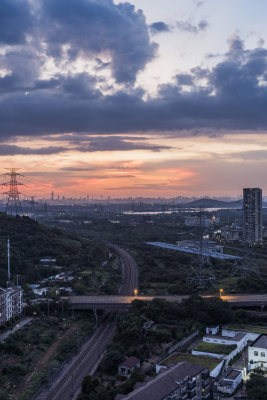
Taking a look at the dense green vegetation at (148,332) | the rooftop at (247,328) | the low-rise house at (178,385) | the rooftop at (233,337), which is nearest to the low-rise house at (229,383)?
the low-rise house at (178,385)

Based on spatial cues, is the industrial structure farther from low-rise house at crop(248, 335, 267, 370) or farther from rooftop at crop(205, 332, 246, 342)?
low-rise house at crop(248, 335, 267, 370)

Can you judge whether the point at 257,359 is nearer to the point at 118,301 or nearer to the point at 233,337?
the point at 233,337

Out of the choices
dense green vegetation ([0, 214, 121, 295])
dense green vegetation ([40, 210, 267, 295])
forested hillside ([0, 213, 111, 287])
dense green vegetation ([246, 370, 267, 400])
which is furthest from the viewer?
forested hillside ([0, 213, 111, 287])

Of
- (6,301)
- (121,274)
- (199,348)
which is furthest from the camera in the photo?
(121,274)

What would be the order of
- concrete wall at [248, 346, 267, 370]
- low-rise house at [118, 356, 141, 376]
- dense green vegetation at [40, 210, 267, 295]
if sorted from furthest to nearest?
dense green vegetation at [40, 210, 267, 295] → low-rise house at [118, 356, 141, 376] → concrete wall at [248, 346, 267, 370]

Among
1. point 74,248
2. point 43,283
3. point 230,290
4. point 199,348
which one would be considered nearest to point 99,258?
point 74,248

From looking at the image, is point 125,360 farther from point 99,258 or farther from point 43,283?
point 99,258

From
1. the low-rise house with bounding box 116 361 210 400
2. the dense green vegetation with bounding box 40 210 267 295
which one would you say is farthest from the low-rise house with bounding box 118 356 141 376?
the dense green vegetation with bounding box 40 210 267 295

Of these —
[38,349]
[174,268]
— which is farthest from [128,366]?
[174,268]
